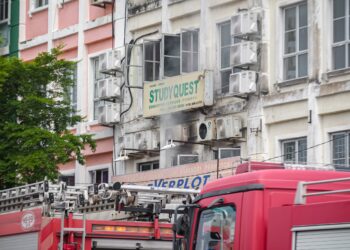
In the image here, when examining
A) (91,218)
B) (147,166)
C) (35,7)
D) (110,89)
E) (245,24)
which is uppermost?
(35,7)

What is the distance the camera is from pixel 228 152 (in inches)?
1048

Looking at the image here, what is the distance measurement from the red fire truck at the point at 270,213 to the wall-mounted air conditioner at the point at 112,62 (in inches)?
686

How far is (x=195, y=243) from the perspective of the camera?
13.1 m

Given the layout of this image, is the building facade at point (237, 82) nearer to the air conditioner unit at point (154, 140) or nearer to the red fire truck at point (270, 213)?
the air conditioner unit at point (154, 140)

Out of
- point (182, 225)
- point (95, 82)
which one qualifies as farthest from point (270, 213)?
point (95, 82)

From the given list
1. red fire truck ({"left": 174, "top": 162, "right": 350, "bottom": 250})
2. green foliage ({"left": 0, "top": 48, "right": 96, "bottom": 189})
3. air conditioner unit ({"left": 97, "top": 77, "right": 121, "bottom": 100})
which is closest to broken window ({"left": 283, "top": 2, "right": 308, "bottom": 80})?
green foliage ({"left": 0, "top": 48, "right": 96, "bottom": 189})

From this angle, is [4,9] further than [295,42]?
Yes

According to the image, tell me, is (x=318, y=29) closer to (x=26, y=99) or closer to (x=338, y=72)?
(x=338, y=72)

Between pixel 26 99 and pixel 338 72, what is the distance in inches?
281

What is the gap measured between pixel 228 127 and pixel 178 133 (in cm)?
227

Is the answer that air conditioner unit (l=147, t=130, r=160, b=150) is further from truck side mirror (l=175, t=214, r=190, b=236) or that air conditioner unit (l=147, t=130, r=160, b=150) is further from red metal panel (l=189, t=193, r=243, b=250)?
red metal panel (l=189, t=193, r=243, b=250)

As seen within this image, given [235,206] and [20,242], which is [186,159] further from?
[235,206]

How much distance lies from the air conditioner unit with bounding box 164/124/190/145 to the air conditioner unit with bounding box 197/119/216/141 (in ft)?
1.98

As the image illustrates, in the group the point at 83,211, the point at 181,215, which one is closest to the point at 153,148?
the point at 83,211
